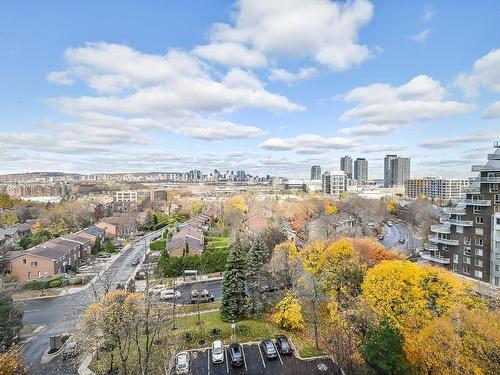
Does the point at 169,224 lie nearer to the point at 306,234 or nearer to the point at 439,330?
the point at 306,234

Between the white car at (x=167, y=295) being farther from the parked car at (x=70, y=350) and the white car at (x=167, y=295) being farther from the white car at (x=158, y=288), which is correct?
the parked car at (x=70, y=350)

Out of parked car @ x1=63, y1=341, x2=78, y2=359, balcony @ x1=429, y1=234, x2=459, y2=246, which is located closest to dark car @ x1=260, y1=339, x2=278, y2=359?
parked car @ x1=63, y1=341, x2=78, y2=359

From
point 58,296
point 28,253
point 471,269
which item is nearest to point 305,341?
point 471,269

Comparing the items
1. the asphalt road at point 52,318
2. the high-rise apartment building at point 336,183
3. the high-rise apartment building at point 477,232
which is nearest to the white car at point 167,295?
the asphalt road at point 52,318

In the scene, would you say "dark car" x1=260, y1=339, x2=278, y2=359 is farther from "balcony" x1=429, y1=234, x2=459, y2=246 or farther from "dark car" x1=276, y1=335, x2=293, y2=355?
"balcony" x1=429, y1=234, x2=459, y2=246

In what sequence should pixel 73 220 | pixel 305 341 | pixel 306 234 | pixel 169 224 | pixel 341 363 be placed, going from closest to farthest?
pixel 341 363
pixel 305 341
pixel 306 234
pixel 73 220
pixel 169 224

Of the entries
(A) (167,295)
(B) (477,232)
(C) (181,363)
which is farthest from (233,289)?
(B) (477,232)

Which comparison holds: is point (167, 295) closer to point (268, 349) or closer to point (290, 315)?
point (290, 315)
